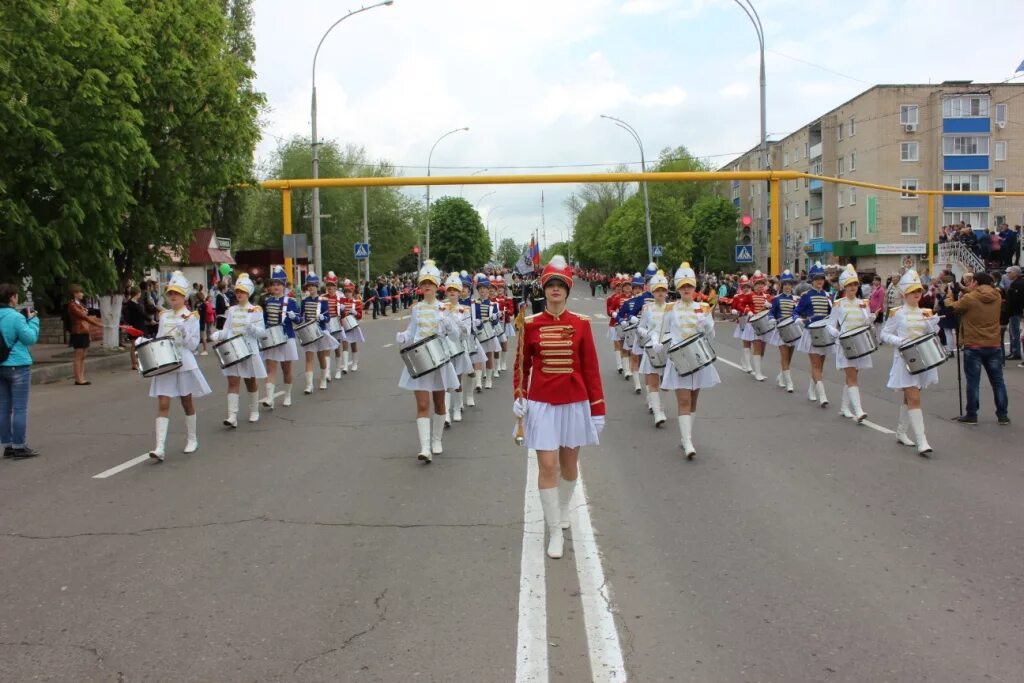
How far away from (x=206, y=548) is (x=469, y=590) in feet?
6.65

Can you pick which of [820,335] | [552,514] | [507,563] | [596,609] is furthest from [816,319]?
[596,609]

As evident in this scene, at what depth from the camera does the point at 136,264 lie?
74.4ft

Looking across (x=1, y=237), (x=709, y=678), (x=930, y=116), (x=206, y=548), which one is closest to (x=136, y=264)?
(x=1, y=237)

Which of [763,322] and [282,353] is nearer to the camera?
[282,353]

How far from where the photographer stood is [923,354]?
30.3 feet

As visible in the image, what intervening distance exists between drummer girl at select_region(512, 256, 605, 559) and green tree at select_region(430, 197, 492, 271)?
102 meters

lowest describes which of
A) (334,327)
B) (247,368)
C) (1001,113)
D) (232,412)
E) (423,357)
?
(232,412)

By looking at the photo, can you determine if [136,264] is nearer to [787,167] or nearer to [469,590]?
[469,590]

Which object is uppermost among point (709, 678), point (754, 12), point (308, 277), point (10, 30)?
point (754, 12)

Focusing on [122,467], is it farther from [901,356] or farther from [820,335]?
[820,335]

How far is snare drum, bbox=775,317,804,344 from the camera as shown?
14.3m

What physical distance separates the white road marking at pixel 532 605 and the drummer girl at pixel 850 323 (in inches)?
233

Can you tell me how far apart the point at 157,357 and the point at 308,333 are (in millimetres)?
5885

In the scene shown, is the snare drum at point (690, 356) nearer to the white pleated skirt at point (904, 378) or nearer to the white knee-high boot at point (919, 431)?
the white pleated skirt at point (904, 378)
